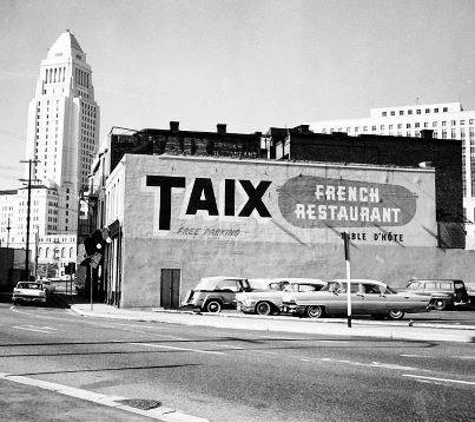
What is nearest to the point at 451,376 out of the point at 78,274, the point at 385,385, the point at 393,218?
the point at 385,385

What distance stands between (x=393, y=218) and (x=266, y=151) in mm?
16479

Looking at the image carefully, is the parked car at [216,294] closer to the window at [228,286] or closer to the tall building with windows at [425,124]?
the window at [228,286]

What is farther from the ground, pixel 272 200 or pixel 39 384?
pixel 272 200

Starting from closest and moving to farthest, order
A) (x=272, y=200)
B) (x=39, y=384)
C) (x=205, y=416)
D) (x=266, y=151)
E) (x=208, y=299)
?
(x=205, y=416)
(x=39, y=384)
(x=208, y=299)
(x=272, y=200)
(x=266, y=151)

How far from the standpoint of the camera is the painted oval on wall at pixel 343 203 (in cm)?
3600

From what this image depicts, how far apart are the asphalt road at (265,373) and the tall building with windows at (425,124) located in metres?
148

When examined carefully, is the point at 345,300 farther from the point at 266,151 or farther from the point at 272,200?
the point at 266,151

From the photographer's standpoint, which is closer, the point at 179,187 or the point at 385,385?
the point at 385,385

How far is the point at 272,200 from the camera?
117ft

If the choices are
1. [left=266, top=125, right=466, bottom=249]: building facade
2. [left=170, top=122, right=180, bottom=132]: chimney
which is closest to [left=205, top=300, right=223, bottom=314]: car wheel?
[left=266, top=125, right=466, bottom=249]: building facade

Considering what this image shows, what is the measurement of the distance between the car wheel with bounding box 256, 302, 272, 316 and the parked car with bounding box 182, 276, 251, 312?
2297mm

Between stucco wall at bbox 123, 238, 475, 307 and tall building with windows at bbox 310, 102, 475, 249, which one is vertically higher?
tall building with windows at bbox 310, 102, 475, 249

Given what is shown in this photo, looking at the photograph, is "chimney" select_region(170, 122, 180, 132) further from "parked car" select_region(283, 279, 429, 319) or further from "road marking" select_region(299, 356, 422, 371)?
"road marking" select_region(299, 356, 422, 371)

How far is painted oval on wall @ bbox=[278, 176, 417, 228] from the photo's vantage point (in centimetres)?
3600
